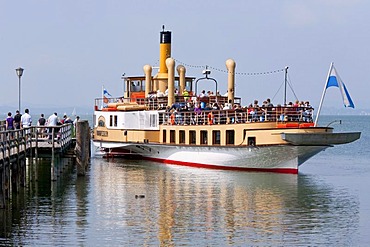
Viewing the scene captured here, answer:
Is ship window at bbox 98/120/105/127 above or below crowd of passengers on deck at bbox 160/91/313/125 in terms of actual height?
below

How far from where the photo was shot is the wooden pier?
96.1ft

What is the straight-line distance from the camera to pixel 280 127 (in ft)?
139

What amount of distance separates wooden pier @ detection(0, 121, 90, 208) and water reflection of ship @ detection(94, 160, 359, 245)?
86.3 inches

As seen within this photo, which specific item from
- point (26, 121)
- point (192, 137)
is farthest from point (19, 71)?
point (192, 137)

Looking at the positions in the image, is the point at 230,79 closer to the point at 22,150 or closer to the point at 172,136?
the point at 172,136

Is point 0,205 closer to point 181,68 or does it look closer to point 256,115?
point 256,115

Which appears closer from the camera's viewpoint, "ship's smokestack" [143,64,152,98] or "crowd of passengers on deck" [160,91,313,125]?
"crowd of passengers on deck" [160,91,313,125]

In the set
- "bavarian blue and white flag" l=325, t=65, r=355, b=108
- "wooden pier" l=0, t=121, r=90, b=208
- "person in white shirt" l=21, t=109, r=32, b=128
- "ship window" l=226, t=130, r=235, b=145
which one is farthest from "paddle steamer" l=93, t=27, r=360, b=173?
"person in white shirt" l=21, t=109, r=32, b=128

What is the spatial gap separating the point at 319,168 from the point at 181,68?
1085 cm

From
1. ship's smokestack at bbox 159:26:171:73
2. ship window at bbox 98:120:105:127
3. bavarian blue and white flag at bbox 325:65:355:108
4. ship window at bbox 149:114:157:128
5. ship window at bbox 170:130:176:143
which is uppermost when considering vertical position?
ship's smokestack at bbox 159:26:171:73

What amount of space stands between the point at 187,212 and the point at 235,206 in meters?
2.60

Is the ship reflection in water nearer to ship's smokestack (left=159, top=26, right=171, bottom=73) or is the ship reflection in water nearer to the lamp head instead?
the lamp head

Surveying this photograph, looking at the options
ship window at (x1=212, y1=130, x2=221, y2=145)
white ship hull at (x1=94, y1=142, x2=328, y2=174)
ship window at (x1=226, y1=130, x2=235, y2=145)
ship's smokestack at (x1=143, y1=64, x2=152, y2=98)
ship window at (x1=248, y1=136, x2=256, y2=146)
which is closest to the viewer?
white ship hull at (x1=94, y1=142, x2=328, y2=174)

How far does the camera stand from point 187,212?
30141 millimetres
